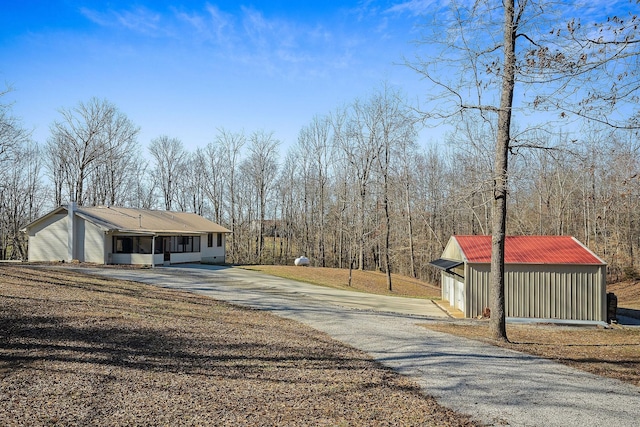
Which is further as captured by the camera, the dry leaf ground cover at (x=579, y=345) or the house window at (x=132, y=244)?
the house window at (x=132, y=244)

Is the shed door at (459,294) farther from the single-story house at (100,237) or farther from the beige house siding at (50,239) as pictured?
the beige house siding at (50,239)

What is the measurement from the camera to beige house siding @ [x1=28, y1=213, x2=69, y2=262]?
27359mm

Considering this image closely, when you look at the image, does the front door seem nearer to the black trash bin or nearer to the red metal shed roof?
the red metal shed roof

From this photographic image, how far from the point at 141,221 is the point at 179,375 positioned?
1019 inches

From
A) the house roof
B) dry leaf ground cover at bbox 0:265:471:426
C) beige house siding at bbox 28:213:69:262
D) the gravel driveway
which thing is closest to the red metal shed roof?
the gravel driveway

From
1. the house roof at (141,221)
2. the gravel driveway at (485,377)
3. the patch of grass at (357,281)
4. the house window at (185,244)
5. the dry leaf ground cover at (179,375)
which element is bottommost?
the patch of grass at (357,281)

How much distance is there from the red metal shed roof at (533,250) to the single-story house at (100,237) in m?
18.0

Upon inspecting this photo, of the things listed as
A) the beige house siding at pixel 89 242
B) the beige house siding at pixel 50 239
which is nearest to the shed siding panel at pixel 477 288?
the beige house siding at pixel 89 242

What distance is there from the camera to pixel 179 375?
592 centimetres

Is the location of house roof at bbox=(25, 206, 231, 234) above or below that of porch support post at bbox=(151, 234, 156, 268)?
above

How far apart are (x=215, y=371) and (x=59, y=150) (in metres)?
43.6

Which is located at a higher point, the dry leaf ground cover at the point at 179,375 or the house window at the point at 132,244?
the house window at the point at 132,244

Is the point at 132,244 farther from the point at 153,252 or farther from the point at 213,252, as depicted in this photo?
the point at 213,252

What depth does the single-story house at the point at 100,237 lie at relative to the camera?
26781 mm
